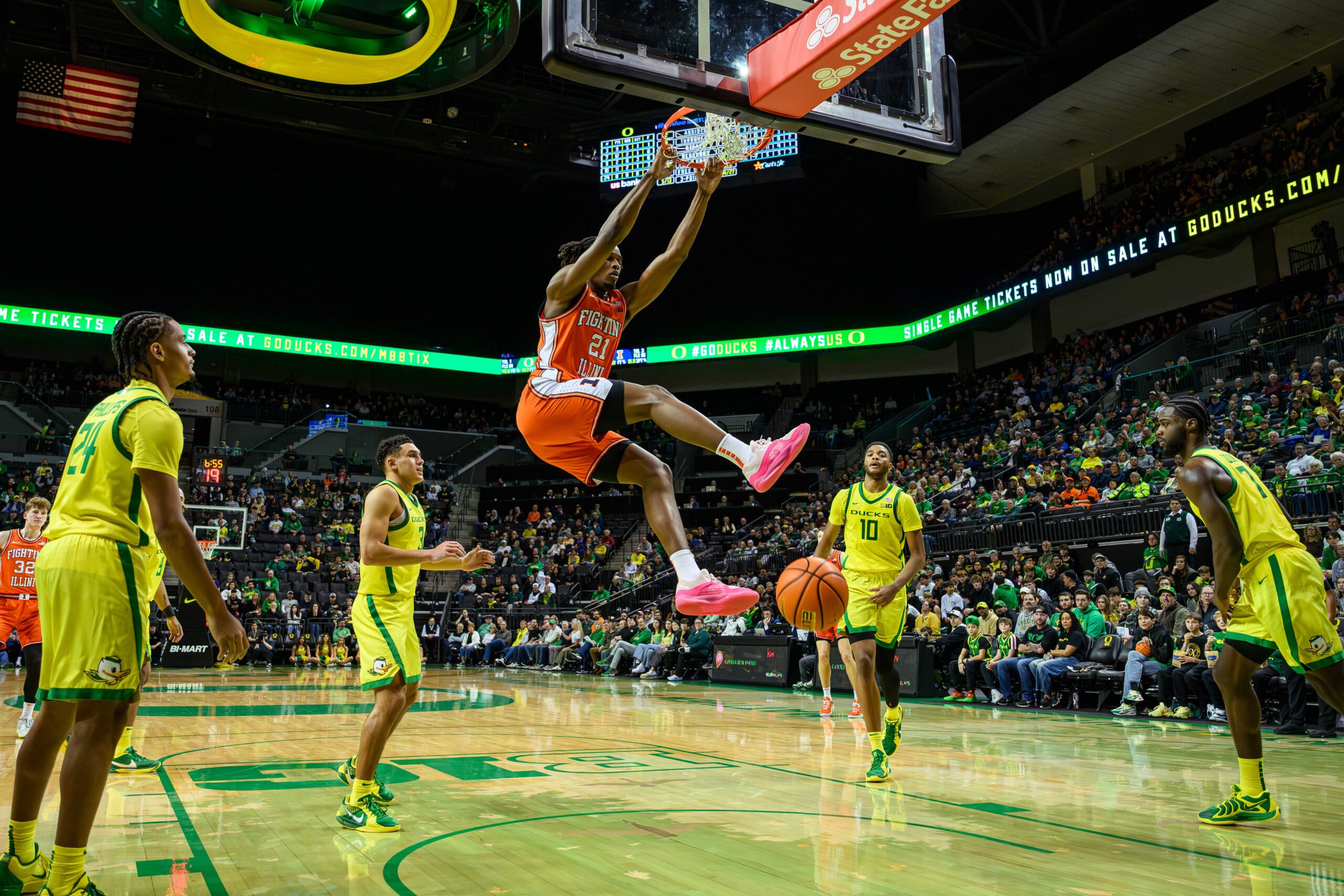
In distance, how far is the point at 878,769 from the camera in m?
5.89

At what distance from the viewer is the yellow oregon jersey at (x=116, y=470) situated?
3.32 m

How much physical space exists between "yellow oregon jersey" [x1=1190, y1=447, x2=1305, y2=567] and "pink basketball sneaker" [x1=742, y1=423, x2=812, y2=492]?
2.05m

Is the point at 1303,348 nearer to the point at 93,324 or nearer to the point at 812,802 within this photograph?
the point at 812,802

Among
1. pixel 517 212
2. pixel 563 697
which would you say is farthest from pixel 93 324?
pixel 563 697

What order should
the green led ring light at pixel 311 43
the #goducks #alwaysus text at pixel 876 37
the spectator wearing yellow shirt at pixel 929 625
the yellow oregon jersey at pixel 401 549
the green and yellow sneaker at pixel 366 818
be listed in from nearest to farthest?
the green and yellow sneaker at pixel 366 818 → the yellow oregon jersey at pixel 401 549 → the #goducks #alwaysus text at pixel 876 37 → the green led ring light at pixel 311 43 → the spectator wearing yellow shirt at pixel 929 625

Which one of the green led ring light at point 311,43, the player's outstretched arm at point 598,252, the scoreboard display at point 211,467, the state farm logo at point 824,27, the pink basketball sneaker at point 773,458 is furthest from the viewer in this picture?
the scoreboard display at point 211,467

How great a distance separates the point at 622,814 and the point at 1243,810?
117 inches

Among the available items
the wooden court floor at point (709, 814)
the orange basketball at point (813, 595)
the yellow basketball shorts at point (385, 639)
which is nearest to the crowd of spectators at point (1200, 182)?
the wooden court floor at point (709, 814)

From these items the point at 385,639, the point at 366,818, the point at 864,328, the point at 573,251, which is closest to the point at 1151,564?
the point at 573,251

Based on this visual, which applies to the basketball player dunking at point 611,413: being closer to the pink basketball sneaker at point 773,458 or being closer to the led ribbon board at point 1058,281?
the pink basketball sneaker at point 773,458

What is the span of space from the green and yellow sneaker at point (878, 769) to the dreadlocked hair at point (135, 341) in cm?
447

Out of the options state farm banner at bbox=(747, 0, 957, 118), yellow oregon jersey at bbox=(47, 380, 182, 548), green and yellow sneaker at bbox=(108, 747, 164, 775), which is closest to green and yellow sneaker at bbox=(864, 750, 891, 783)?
state farm banner at bbox=(747, 0, 957, 118)

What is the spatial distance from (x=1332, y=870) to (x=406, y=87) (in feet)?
65.7

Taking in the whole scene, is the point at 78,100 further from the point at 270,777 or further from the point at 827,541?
the point at 827,541
